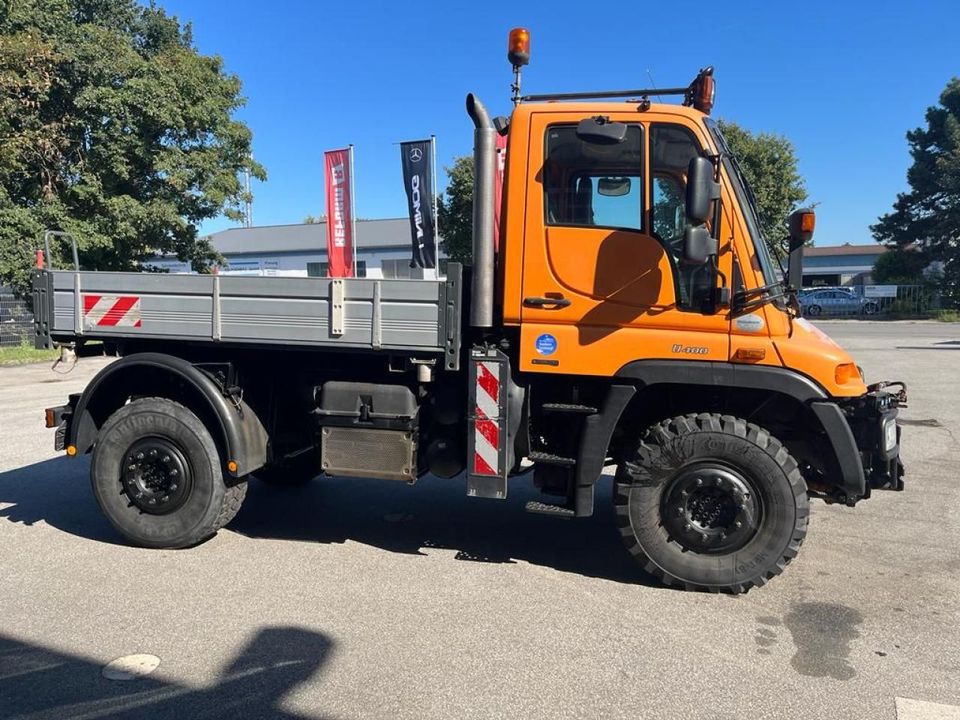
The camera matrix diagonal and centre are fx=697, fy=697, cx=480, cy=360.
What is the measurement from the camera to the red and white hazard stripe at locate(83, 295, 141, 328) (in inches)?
194

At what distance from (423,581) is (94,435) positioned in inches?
109

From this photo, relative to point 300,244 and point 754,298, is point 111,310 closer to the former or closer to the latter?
point 754,298

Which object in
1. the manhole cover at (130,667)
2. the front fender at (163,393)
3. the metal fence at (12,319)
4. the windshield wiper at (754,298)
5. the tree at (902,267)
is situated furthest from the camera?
the tree at (902,267)

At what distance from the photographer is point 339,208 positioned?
1834 centimetres

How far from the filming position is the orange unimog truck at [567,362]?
4129 millimetres

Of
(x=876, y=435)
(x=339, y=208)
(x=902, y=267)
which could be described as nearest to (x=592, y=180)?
(x=876, y=435)

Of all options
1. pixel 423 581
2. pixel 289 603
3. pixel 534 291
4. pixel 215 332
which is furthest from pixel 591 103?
pixel 289 603

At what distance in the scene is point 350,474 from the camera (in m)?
4.88

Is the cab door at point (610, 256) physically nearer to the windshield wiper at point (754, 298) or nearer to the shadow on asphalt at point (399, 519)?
the windshield wiper at point (754, 298)

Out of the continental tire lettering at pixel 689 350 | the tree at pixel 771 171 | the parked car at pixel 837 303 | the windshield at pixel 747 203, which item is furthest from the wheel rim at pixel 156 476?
the parked car at pixel 837 303

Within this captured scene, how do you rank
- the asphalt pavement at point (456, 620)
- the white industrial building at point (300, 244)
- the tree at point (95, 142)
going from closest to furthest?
the asphalt pavement at point (456, 620)
the tree at point (95, 142)
the white industrial building at point (300, 244)

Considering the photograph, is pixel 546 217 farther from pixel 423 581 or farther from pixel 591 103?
pixel 423 581

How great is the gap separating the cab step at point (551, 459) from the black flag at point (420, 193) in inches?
492

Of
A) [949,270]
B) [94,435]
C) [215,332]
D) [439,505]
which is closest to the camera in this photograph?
[215,332]
